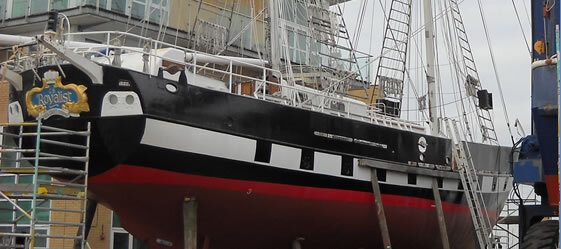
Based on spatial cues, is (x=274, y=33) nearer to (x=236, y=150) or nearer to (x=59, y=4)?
(x=236, y=150)

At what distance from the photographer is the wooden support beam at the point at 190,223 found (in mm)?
13117

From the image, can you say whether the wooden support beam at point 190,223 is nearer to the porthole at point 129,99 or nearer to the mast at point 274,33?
the porthole at point 129,99

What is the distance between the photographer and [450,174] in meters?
17.8

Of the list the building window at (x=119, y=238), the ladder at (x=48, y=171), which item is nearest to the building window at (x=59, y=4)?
the building window at (x=119, y=238)

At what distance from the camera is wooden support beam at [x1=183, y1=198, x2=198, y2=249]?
13117mm

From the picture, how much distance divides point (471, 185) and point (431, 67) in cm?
308

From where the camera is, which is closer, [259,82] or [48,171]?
[48,171]

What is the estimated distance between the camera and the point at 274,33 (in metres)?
17.1

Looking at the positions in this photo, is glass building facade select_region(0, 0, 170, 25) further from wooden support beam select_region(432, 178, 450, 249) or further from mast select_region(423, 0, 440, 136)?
wooden support beam select_region(432, 178, 450, 249)

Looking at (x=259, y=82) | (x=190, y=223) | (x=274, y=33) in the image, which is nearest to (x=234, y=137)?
(x=190, y=223)

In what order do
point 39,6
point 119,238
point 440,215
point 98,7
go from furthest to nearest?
1. point 39,6
2. point 98,7
3. point 119,238
4. point 440,215

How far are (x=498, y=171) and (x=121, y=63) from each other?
423 inches

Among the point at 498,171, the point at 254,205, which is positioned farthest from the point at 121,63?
the point at 498,171

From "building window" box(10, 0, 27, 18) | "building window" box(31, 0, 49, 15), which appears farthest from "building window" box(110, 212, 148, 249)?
"building window" box(10, 0, 27, 18)
